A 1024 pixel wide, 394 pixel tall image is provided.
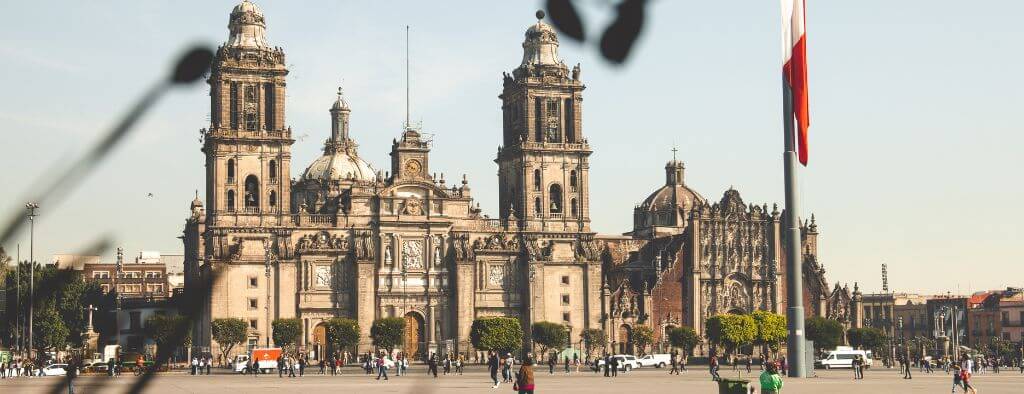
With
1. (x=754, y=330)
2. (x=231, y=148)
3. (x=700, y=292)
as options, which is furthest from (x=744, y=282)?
(x=231, y=148)

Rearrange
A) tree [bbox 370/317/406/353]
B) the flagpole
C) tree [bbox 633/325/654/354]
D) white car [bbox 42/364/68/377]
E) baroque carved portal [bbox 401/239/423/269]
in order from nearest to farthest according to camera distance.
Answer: white car [bbox 42/364/68/377] < the flagpole < tree [bbox 370/317/406/353] < baroque carved portal [bbox 401/239/423/269] < tree [bbox 633/325/654/354]

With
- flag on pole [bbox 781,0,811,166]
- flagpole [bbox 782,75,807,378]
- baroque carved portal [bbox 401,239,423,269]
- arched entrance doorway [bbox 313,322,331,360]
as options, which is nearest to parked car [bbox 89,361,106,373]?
flag on pole [bbox 781,0,811,166]

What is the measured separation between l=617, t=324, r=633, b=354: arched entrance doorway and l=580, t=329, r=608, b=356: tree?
4.28m

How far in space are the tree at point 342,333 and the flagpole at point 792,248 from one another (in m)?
62.0

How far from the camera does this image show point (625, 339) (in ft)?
325

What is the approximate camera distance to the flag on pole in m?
16.8

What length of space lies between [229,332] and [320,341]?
6853 millimetres

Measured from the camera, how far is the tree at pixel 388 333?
87.4m

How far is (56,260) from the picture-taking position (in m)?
3.03

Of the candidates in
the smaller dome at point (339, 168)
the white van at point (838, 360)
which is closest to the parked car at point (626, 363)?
the white van at point (838, 360)

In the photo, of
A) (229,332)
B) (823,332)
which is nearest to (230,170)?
(229,332)

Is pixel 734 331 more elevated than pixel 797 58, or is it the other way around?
pixel 797 58

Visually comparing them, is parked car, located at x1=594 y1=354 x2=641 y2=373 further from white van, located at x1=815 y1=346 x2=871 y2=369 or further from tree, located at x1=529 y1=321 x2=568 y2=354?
white van, located at x1=815 y1=346 x2=871 y2=369

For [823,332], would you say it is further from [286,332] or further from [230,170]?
[230,170]
